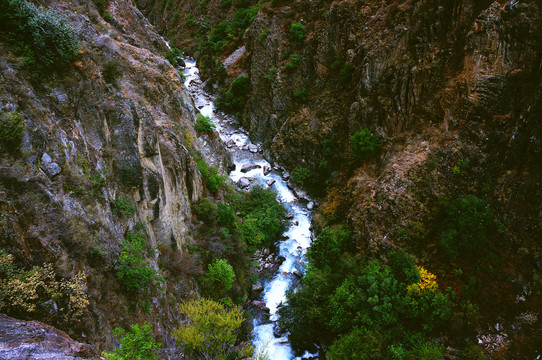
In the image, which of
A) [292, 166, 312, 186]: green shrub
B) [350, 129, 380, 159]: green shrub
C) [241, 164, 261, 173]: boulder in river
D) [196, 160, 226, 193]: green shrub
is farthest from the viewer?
[241, 164, 261, 173]: boulder in river

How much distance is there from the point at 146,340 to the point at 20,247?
21.0 ft

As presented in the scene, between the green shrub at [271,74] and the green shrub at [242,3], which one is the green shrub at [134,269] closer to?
the green shrub at [271,74]

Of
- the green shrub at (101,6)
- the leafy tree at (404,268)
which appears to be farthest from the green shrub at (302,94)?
the green shrub at (101,6)

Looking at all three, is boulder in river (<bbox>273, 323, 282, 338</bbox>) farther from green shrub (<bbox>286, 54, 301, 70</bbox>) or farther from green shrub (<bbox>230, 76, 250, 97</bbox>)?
green shrub (<bbox>230, 76, 250, 97</bbox>)

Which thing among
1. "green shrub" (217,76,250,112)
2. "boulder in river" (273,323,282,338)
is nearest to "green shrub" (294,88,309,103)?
"green shrub" (217,76,250,112)

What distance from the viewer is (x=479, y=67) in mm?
19703

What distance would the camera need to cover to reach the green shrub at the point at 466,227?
18.5 meters

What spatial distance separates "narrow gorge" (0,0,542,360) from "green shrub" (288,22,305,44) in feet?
5.64

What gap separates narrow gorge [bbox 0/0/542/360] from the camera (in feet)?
37.7

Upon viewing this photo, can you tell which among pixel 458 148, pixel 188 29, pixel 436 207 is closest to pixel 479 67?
pixel 458 148

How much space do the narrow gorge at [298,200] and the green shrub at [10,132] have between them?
0.15 ft

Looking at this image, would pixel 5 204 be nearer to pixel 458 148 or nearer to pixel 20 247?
pixel 20 247

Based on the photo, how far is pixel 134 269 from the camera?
44.7ft

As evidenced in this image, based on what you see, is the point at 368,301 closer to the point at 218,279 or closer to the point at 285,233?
the point at 218,279
